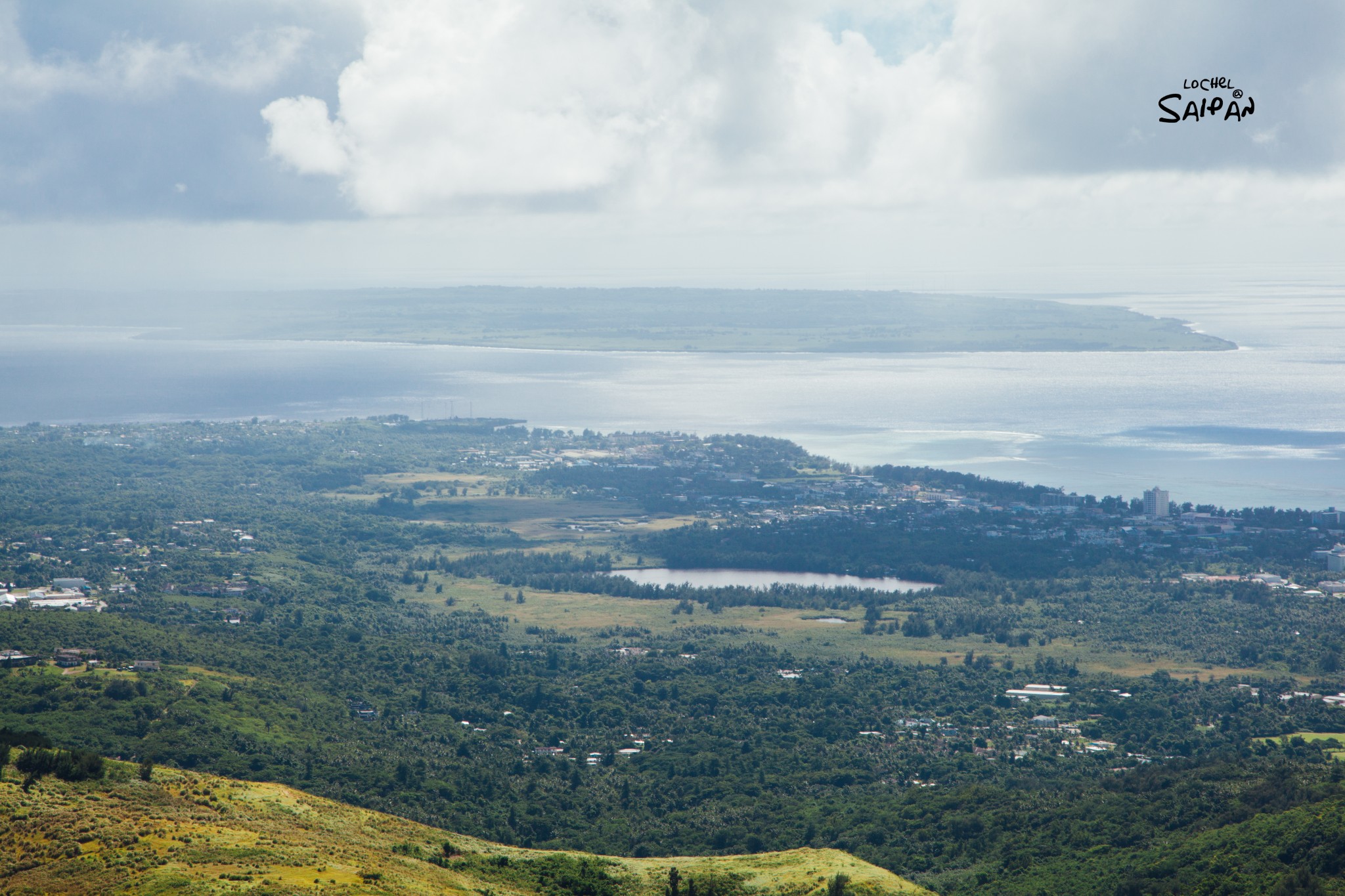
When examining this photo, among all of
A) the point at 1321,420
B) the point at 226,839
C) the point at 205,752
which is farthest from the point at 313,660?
the point at 1321,420

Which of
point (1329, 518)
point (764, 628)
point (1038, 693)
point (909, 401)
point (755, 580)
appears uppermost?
point (909, 401)

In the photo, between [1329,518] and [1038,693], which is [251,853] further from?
[1329,518]

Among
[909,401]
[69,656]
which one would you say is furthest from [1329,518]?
[909,401]

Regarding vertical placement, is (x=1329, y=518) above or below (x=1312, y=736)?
above

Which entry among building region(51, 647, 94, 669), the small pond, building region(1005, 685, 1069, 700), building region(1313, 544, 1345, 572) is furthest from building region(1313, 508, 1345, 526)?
building region(51, 647, 94, 669)

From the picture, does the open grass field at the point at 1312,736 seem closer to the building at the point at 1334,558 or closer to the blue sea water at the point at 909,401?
the building at the point at 1334,558

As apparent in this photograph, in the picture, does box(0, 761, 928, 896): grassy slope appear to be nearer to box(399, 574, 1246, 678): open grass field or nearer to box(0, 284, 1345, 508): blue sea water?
box(399, 574, 1246, 678): open grass field
